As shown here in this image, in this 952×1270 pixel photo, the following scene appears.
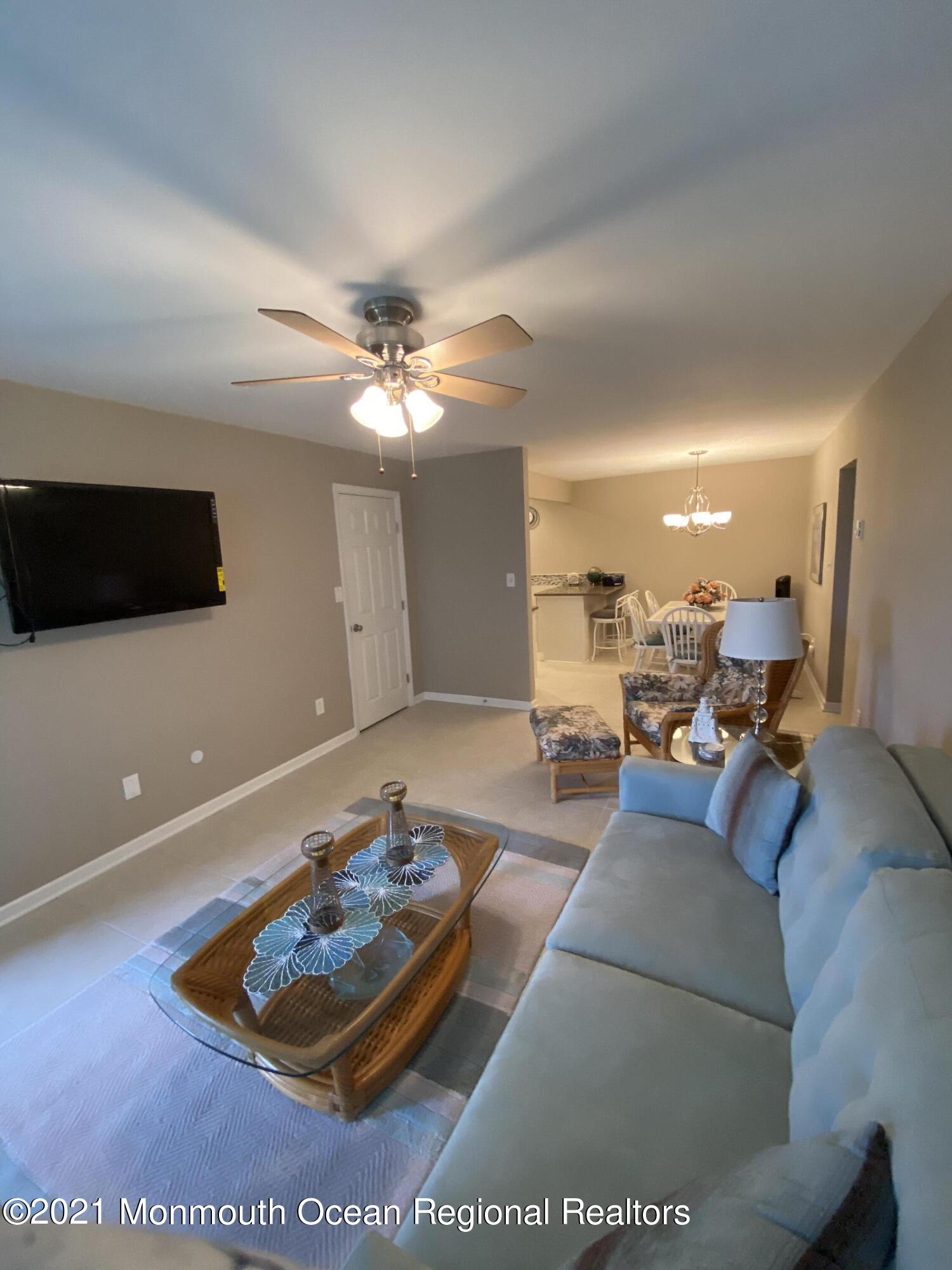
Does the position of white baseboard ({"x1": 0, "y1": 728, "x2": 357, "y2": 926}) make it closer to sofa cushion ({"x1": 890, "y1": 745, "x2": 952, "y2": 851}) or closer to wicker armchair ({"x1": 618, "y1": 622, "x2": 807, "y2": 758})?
wicker armchair ({"x1": 618, "y1": 622, "x2": 807, "y2": 758})

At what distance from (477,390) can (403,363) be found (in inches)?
11.8

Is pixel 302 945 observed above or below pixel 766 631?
below

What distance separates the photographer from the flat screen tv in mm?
2191

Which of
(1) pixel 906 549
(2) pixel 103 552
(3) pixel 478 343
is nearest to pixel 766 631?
(1) pixel 906 549

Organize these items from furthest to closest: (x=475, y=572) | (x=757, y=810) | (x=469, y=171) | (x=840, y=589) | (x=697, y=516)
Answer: (x=697, y=516) → (x=475, y=572) → (x=840, y=589) → (x=757, y=810) → (x=469, y=171)

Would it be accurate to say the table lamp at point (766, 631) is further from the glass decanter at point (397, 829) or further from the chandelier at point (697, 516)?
the chandelier at point (697, 516)

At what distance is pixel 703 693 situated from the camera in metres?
3.22

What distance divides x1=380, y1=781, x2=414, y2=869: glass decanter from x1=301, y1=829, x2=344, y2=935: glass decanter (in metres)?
0.31

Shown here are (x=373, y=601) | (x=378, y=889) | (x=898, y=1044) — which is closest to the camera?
(x=898, y=1044)

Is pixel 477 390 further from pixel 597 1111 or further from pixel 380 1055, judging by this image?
pixel 380 1055

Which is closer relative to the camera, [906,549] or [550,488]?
[906,549]

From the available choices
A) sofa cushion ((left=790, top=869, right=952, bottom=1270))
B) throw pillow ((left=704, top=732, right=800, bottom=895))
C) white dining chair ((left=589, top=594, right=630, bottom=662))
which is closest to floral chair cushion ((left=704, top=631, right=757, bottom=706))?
throw pillow ((left=704, top=732, right=800, bottom=895))

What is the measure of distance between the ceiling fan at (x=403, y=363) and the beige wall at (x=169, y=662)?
1424 millimetres

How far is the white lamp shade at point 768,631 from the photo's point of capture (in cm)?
215
